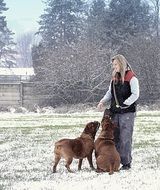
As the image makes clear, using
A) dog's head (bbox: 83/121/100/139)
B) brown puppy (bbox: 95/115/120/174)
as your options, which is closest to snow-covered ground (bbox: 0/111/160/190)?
brown puppy (bbox: 95/115/120/174)

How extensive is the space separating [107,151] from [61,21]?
65426 millimetres

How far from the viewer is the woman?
998cm

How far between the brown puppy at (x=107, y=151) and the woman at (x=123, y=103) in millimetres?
277

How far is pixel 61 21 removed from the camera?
7400cm

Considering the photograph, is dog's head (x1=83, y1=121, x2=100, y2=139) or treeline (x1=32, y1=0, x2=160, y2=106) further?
treeline (x1=32, y1=0, x2=160, y2=106)

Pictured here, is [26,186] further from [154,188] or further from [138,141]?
[138,141]

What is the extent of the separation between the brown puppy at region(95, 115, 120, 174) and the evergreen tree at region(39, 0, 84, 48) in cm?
6140

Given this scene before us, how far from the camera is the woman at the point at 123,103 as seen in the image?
32.8 feet

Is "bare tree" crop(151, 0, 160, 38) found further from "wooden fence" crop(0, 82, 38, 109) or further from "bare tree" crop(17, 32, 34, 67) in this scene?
"bare tree" crop(17, 32, 34, 67)

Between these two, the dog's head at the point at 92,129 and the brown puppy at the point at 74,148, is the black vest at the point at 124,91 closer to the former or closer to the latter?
the dog's head at the point at 92,129

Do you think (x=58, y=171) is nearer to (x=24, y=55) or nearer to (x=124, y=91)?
(x=124, y=91)

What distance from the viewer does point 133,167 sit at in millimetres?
10469

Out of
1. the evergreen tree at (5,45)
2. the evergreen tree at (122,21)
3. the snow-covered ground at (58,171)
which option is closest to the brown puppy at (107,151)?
the snow-covered ground at (58,171)

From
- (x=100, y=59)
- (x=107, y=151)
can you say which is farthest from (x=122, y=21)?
(x=107, y=151)
